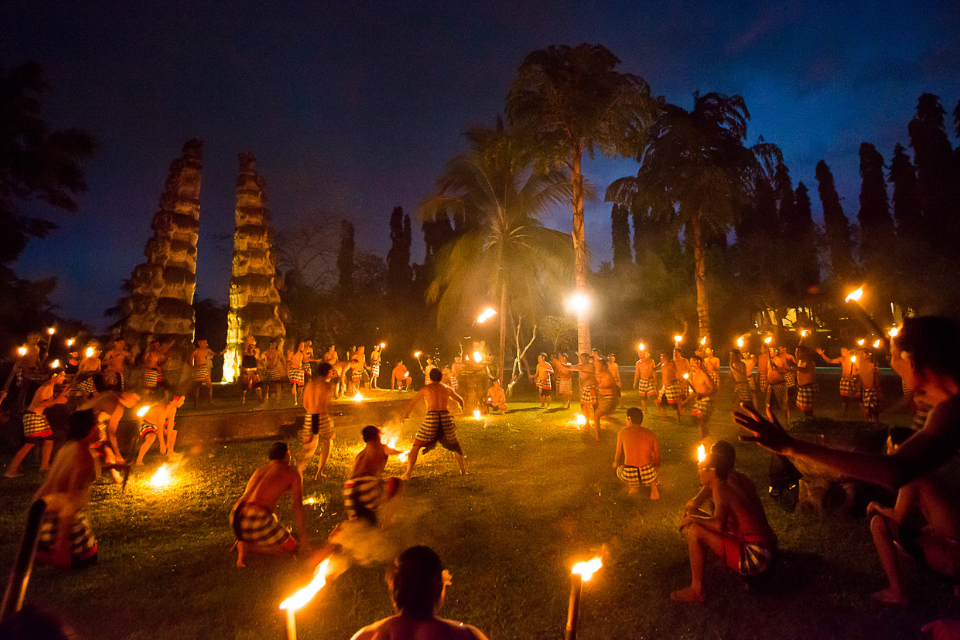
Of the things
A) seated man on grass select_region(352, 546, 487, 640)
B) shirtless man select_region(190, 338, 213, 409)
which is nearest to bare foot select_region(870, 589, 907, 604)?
seated man on grass select_region(352, 546, 487, 640)

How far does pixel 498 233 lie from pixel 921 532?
763 inches

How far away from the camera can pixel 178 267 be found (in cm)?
1903

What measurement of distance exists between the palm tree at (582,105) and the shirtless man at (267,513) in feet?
38.1

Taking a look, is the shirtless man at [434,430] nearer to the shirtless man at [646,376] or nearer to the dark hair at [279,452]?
the dark hair at [279,452]

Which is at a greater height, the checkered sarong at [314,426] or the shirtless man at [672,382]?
the shirtless man at [672,382]

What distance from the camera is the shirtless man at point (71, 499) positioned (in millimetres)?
4492

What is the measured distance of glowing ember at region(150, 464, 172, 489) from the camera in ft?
26.2

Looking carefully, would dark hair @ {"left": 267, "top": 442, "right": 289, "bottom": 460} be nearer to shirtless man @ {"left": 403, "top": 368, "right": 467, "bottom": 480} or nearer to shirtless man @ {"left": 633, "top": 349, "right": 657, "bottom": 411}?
shirtless man @ {"left": 403, "top": 368, "right": 467, "bottom": 480}

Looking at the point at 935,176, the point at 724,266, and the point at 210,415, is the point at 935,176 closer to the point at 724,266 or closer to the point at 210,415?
the point at 724,266

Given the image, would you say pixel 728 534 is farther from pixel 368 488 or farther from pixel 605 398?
pixel 605 398

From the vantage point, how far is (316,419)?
817cm

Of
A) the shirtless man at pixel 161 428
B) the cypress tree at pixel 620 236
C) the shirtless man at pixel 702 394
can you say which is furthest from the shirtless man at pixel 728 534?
the cypress tree at pixel 620 236

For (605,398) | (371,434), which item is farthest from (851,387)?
(371,434)

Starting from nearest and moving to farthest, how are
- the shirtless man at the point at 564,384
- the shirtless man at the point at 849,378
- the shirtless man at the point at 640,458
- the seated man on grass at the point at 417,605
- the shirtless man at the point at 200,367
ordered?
the seated man on grass at the point at 417,605 < the shirtless man at the point at 640,458 < the shirtless man at the point at 849,378 < the shirtless man at the point at 200,367 < the shirtless man at the point at 564,384
